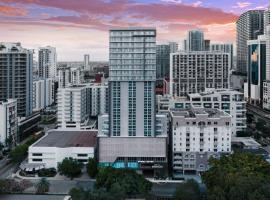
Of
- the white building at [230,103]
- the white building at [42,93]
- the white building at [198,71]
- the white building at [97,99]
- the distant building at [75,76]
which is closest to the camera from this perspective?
the white building at [230,103]

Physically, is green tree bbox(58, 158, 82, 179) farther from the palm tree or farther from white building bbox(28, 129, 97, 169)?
the palm tree

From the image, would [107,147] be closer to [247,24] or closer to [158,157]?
[158,157]

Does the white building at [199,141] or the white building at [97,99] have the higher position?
the white building at [97,99]

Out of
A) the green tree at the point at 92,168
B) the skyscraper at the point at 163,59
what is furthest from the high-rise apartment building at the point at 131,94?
the skyscraper at the point at 163,59

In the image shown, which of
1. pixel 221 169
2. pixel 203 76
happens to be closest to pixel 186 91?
pixel 203 76

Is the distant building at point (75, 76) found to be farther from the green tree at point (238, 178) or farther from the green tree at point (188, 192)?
the green tree at point (188, 192)

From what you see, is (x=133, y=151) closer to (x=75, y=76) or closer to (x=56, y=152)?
(x=56, y=152)
